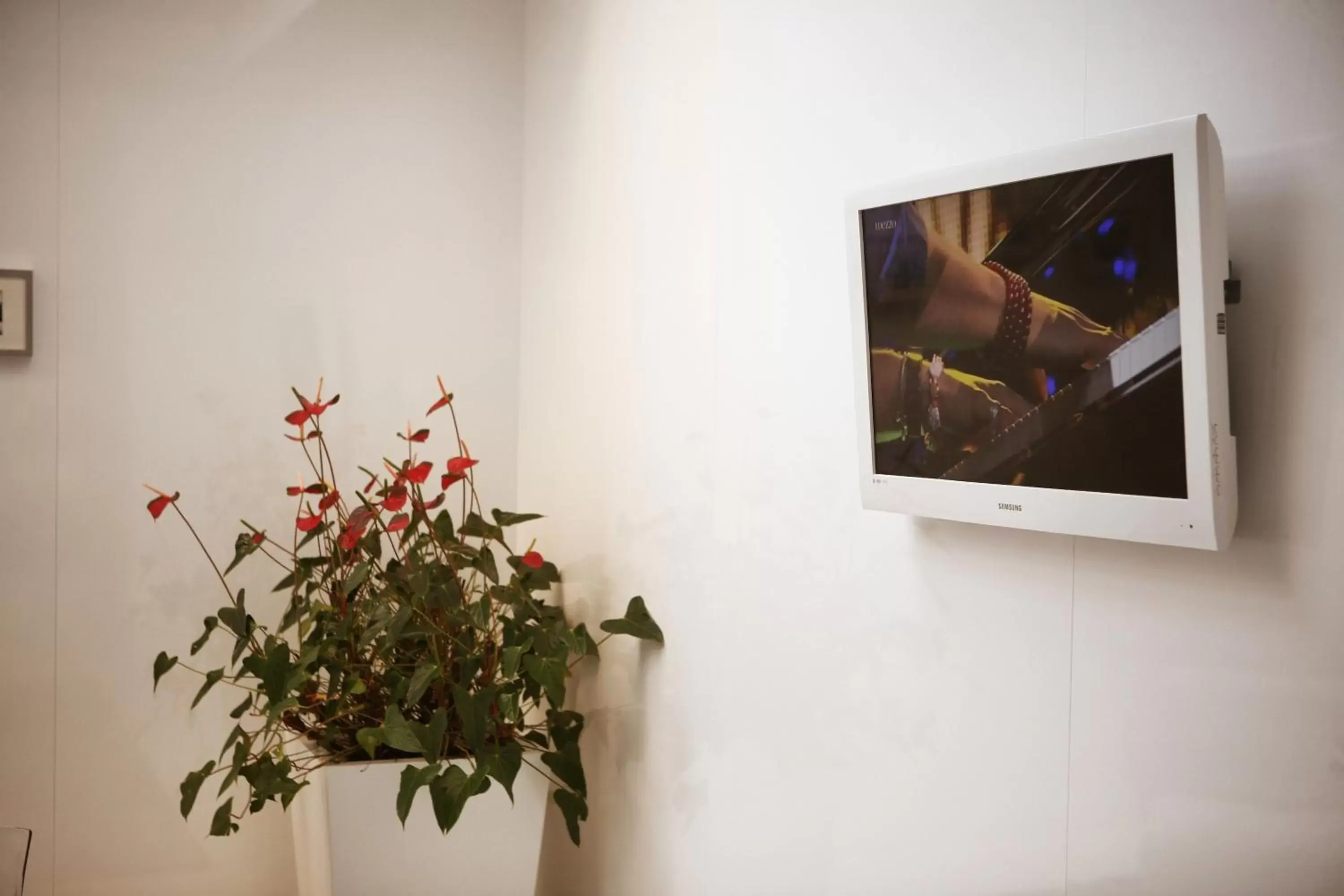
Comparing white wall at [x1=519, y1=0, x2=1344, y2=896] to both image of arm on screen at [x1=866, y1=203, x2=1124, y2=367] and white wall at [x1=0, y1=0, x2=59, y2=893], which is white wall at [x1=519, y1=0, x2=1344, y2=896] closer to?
image of arm on screen at [x1=866, y1=203, x2=1124, y2=367]

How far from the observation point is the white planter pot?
203 cm

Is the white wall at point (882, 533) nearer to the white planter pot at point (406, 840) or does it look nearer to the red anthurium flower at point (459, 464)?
the white planter pot at point (406, 840)

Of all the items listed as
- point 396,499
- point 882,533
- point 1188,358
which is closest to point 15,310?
point 396,499

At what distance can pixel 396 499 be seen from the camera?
1.86 meters

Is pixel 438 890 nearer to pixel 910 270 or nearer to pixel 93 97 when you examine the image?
pixel 910 270

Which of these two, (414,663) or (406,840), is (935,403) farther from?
(406,840)

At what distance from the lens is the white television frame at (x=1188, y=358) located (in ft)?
2.98

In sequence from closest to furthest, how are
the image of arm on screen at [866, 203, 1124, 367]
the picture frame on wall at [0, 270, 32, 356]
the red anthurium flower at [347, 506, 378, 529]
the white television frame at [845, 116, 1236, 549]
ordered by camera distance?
1. the white television frame at [845, 116, 1236, 549]
2. the image of arm on screen at [866, 203, 1124, 367]
3. the red anthurium flower at [347, 506, 378, 529]
4. the picture frame on wall at [0, 270, 32, 356]

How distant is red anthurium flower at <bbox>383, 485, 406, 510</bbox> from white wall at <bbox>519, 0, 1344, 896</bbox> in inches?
18.0

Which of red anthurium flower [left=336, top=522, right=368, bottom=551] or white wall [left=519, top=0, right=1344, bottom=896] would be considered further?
red anthurium flower [left=336, top=522, right=368, bottom=551]

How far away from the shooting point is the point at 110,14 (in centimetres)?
243

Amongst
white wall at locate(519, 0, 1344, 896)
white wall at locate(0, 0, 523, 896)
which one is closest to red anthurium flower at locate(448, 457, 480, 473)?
white wall at locate(519, 0, 1344, 896)

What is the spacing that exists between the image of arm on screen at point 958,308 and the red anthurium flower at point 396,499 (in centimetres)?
96

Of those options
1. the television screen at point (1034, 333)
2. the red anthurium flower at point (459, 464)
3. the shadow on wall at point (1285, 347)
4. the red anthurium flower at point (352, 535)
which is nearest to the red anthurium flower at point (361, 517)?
the red anthurium flower at point (352, 535)
